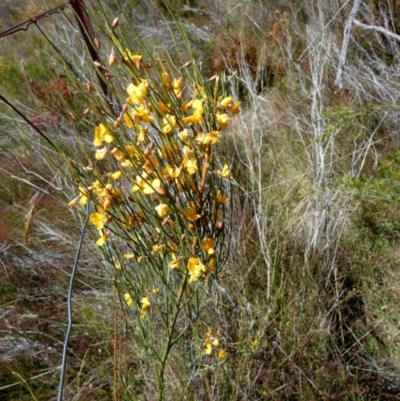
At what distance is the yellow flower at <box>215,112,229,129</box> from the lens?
85cm

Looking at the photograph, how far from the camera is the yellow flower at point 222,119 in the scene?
0.85 m

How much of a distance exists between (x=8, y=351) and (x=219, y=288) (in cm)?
97

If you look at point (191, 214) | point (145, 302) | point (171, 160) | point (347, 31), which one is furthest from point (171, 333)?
point (347, 31)

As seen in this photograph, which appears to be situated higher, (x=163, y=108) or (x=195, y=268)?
(x=163, y=108)

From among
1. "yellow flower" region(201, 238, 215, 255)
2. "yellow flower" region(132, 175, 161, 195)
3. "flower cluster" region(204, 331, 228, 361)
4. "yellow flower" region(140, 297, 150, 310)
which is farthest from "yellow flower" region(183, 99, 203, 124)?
"flower cluster" region(204, 331, 228, 361)

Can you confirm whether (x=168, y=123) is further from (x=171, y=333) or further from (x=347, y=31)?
(x=347, y=31)

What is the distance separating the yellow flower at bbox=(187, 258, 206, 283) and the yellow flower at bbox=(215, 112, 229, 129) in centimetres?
28

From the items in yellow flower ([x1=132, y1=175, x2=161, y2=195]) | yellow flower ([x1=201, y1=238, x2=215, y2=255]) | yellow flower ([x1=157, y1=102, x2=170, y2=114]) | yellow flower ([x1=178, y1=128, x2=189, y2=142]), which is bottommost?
yellow flower ([x1=201, y1=238, x2=215, y2=255])

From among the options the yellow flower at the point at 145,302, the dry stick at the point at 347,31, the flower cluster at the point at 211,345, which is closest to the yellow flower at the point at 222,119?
the yellow flower at the point at 145,302

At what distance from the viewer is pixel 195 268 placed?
0.91 m

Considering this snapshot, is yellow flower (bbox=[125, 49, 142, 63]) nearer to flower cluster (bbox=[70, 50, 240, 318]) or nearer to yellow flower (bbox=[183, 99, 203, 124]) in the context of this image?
flower cluster (bbox=[70, 50, 240, 318])

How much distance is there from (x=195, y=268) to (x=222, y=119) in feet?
1.01

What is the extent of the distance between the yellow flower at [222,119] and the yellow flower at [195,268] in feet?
0.93

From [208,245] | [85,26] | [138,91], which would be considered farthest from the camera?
[85,26]
